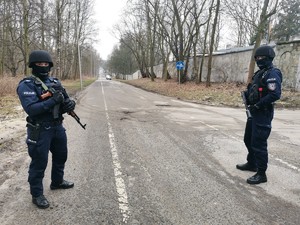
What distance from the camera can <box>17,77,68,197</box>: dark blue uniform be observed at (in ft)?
11.2

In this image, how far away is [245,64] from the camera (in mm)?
22172

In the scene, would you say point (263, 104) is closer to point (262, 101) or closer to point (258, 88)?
point (262, 101)

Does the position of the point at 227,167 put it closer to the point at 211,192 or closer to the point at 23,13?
the point at 211,192

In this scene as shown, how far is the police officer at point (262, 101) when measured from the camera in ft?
13.9

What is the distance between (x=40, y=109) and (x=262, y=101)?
3319 mm

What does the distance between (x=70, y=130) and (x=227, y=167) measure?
5074 millimetres

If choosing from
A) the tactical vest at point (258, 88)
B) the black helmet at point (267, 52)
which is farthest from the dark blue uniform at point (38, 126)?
the black helmet at point (267, 52)

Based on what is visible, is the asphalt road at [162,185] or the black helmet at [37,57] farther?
the black helmet at [37,57]

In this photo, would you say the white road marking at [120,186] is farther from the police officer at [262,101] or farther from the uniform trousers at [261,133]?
the uniform trousers at [261,133]

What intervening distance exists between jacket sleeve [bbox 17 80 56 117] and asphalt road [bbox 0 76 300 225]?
1.32 m

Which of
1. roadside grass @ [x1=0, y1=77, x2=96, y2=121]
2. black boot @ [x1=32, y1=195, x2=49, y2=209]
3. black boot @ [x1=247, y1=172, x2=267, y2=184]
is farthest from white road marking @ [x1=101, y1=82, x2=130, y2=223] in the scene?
roadside grass @ [x1=0, y1=77, x2=96, y2=121]

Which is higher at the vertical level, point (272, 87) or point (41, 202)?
point (272, 87)

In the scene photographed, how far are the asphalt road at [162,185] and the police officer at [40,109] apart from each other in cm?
46

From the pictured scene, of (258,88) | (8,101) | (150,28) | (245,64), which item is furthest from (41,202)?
(150,28)
